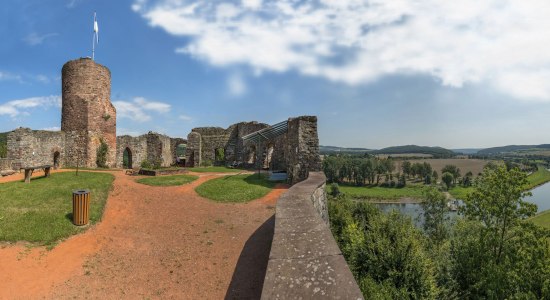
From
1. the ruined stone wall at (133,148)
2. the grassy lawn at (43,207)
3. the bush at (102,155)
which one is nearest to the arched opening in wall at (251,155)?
the ruined stone wall at (133,148)

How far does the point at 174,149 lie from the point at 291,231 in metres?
31.4

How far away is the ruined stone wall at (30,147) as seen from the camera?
19.3 m

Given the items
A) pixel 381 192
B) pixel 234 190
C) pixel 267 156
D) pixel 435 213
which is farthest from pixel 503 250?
pixel 381 192

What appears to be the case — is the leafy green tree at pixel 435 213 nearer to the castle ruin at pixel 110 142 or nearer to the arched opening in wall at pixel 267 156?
the arched opening in wall at pixel 267 156

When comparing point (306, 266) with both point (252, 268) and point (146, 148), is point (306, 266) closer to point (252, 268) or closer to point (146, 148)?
point (252, 268)

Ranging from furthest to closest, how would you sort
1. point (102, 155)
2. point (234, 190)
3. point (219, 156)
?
point (219, 156), point (102, 155), point (234, 190)

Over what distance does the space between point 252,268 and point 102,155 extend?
21.2 meters

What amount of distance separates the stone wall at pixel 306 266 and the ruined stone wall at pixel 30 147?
21.8m

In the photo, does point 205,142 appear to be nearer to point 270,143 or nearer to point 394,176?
point 270,143

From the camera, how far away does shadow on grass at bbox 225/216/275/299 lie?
670 cm

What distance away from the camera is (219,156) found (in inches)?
1225

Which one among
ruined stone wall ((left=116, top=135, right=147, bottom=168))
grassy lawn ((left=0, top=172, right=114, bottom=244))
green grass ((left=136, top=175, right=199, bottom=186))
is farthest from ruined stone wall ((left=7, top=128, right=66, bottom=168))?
green grass ((left=136, top=175, right=199, bottom=186))

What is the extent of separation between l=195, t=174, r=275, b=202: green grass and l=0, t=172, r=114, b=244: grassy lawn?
173 inches

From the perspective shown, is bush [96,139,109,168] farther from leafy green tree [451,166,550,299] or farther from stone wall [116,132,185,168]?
leafy green tree [451,166,550,299]
